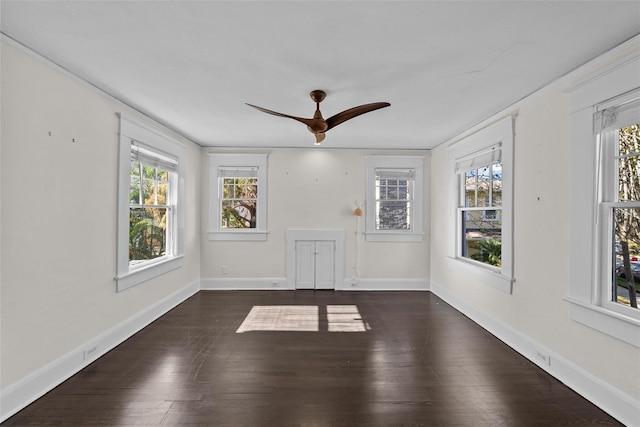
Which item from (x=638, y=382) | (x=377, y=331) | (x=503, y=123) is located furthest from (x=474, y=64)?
(x=377, y=331)

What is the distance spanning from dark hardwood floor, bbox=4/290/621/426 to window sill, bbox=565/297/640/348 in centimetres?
54

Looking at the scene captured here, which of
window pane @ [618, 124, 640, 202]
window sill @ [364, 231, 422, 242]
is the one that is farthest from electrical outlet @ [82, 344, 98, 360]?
window pane @ [618, 124, 640, 202]

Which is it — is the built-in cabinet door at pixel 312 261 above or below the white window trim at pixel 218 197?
below

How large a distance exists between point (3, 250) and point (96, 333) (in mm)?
1155

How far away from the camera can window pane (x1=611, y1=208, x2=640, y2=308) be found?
1.96 metres

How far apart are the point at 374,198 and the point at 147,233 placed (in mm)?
3387

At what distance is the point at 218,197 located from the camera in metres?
5.00

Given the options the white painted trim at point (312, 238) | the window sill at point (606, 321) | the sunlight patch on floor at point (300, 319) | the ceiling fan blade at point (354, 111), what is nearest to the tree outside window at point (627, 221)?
the window sill at point (606, 321)

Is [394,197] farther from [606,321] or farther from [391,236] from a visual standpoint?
[606,321]

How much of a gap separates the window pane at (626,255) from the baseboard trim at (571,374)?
0.58m

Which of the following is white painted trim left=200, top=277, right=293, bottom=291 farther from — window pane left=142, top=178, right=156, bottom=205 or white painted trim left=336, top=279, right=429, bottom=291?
window pane left=142, top=178, right=156, bottom=205

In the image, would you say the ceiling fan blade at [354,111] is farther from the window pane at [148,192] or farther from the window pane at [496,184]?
the window pane at [148,192]

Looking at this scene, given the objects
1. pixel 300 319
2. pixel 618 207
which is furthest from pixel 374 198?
pixel 618 207

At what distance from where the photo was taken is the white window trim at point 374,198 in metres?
5.01
